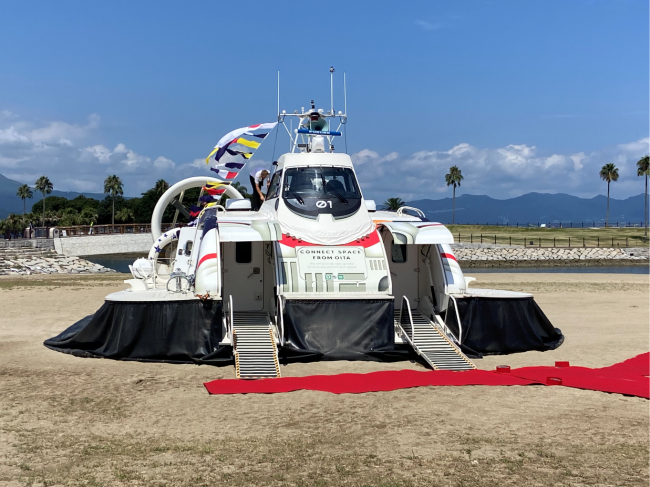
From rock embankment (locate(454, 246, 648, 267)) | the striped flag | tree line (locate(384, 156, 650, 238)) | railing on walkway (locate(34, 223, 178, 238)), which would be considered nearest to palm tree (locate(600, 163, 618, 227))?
tree line (locate(384, 156, 650, 238))

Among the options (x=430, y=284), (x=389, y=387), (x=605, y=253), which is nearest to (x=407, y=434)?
(x=389, y=387)

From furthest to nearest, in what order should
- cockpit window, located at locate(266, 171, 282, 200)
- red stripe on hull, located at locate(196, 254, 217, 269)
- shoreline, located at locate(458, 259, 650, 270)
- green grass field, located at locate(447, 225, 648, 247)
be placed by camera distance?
green grass field, located at locate(447, 225, 648, 247), shoreline, located at locate(458, 259, 650, 270), cockpit window, located at locate(266, 171, 282, 200), red stripe on hull, located at locate(196, 254, 217, 269)

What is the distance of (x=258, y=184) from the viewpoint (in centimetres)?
1540

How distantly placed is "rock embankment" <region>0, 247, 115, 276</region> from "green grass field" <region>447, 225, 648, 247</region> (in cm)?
3563

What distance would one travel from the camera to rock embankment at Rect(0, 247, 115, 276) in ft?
130

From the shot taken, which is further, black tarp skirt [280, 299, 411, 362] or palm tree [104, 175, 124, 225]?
palm tree [104, 175, 124, 225]

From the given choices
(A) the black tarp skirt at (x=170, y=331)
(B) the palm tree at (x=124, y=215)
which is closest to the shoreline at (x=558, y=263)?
(A) the black tarp skirt at (x=170, y=331)

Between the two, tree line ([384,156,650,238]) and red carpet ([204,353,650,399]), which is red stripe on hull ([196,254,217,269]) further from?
tree line ([384,156,650,238])

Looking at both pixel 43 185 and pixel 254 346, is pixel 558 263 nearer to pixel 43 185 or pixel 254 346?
pixel 254 346

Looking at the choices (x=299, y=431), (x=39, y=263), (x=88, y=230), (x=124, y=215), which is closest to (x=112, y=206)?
(x=124, y=215)

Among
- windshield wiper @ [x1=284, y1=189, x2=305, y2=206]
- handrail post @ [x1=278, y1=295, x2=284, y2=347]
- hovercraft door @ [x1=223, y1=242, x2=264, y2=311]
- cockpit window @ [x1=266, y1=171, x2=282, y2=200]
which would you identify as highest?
cockpit window @ [x1=266, y1=171, x2=282, y2=200]

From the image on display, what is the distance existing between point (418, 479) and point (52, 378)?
→ 5882 mm

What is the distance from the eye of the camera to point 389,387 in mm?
8695

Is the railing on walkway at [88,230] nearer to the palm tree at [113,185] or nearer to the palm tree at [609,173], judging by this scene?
the palm tree at [113,185]
